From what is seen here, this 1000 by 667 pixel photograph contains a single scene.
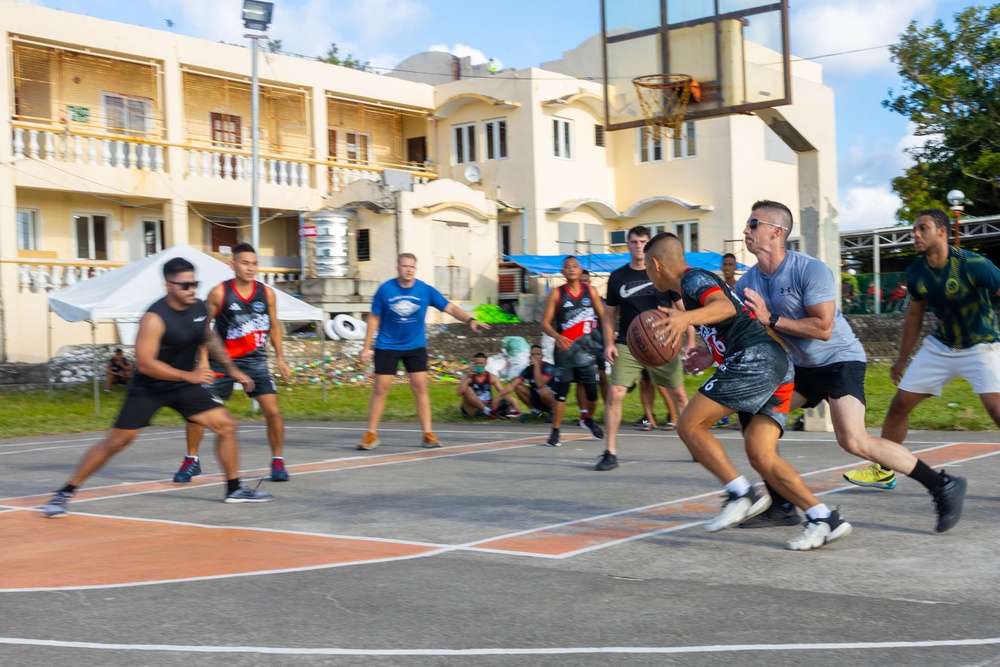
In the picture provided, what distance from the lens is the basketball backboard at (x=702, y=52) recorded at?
48.7 ft

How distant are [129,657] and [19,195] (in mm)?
25848

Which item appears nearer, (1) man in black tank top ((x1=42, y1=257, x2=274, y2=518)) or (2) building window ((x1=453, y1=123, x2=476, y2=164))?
(1) man in black tank top ((x1=42, y1=257, x2=274, y2=518))

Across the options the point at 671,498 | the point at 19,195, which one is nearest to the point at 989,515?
the point at 671,498

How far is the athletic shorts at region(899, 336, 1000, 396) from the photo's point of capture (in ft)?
24.7

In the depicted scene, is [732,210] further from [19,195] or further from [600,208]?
[19,195]

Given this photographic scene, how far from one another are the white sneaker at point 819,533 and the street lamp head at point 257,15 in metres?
24.1

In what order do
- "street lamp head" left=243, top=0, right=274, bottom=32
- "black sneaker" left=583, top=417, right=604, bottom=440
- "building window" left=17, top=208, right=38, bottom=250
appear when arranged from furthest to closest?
1. "building window" left=17, top=208, right=38, bottom=250
2. "street lamp head" left=243, top=0, right=274, bottom=32
3. "black sneaker" left=583, top=417, right=604, bottom=440

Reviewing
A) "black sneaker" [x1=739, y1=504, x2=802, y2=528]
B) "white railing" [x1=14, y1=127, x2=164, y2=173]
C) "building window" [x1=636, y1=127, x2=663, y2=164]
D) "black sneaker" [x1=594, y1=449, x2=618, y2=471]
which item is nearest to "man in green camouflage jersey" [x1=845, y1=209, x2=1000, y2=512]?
"black sneaker" [x1=739, y1=504, x2=802, y2=528]

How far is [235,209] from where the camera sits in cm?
3219

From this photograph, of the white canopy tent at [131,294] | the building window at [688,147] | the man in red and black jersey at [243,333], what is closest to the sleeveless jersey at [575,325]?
the man in red and black jersey at [243,333]

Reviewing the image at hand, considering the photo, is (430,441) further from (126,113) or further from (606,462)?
(126,113)

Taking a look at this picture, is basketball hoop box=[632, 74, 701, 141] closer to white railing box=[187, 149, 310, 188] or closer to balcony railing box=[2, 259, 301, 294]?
balcony railing box=[2, 259, 301, 294]

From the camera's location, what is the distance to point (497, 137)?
36188 mm

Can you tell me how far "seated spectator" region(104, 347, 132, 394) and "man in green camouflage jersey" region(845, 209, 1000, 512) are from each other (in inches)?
761
